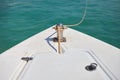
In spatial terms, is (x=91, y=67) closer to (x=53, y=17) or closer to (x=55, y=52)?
(x=55, y=52)

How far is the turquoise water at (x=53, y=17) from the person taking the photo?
226 inches

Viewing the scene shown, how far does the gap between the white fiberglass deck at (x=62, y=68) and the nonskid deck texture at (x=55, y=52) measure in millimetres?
14

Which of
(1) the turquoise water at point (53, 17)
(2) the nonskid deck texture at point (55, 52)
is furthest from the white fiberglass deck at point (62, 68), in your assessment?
(1) the turquoise water at point (53, 17)

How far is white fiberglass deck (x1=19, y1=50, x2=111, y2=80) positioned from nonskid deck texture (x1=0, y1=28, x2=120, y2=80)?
14 millimetres

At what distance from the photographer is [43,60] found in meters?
2.70

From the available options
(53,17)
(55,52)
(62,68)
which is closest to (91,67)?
(62,68)

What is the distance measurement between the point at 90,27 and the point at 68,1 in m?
2.68

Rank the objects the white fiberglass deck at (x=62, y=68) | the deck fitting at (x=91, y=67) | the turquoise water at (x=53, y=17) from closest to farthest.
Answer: the white fiberglass deck at (x=62, y=68), the deck fitting at (x=91, y=67), the turquoise water at (x=53, y=17)

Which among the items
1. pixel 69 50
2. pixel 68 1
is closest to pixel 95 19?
pixel 68 1

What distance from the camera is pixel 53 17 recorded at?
7.00 m

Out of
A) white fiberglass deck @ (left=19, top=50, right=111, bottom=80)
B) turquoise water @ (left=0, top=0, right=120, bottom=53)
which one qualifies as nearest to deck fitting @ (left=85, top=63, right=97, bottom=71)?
white fiberglass deck @ (left=19, top=50, right=111, bottom=80)

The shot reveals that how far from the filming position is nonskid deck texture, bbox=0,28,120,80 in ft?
8.18

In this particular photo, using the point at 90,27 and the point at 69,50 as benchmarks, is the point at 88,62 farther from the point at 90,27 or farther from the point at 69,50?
the point at 90,27

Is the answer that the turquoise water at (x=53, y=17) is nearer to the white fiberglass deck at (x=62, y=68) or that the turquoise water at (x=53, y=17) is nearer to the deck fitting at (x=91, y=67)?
the white fiberglass deck at (x=62, y=68)
